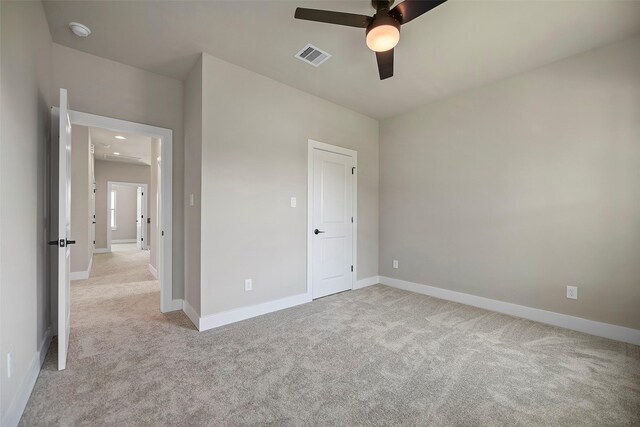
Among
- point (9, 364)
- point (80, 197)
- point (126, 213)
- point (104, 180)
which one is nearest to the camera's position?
point (9, 364)

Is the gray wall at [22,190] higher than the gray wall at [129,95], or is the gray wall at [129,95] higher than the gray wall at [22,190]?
the gray wall at [129,95]

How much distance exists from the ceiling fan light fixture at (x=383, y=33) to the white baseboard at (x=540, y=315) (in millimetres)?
3109

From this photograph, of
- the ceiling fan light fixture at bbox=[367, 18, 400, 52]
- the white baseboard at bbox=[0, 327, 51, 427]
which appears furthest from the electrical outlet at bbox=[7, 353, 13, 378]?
the ceiling fan light fixture at bbox=[367, 18, 400, 52]

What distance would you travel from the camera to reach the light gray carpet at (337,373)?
5.28 feet

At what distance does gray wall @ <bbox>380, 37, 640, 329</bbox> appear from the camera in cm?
256

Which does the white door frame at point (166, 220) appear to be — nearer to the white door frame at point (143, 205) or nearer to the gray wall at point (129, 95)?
the gray wall at point (129, 95)

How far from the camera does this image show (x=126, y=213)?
1091cm

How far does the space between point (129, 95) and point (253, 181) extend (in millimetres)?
1621

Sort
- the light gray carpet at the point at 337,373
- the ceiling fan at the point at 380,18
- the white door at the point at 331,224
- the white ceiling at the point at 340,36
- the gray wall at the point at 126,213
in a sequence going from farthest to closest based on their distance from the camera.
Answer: the gray wall at the point at 126,213
the white door at the point at 331,224
the white ceiling at the point at 340,36
the ceiling fan at the point at 380,18
the light gray carpet at the point at 337,373

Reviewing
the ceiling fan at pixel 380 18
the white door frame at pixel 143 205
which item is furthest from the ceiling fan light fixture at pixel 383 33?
the white door frame at pixel 143 205

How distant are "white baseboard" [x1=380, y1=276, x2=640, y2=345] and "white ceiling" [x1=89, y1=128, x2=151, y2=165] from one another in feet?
19.4

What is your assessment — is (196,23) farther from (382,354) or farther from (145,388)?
(382,354)

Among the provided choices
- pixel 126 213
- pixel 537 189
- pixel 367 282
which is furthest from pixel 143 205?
pixel 537 189

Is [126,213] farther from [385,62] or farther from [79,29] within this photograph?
[385,62]
